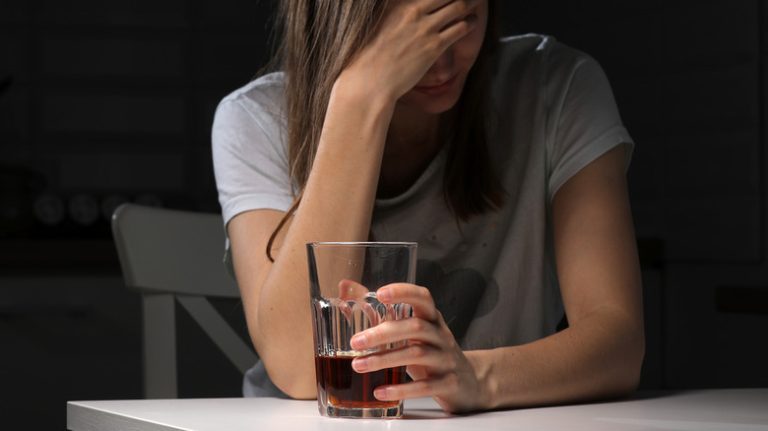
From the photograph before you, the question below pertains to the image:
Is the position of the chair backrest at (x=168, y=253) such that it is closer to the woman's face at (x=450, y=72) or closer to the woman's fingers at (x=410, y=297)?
the woman's face at (x=450, y=72)

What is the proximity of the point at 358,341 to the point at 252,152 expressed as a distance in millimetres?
602

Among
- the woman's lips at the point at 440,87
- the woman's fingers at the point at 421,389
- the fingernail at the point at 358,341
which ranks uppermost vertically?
the woman's lips at the point at 440,87

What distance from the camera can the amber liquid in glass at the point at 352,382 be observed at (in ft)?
2.66

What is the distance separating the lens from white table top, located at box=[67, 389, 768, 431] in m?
0.80

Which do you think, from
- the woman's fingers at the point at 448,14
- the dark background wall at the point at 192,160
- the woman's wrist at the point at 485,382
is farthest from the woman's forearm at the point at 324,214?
the dark background wall at the point at 192,160

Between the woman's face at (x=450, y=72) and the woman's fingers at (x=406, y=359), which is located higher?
the woman's face at (x=450, y=72)

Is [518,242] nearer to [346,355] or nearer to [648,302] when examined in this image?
[346,355]

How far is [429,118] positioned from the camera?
143cm

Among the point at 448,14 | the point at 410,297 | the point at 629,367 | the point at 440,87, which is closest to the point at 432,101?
the point at 440,87

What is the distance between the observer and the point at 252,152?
1.36 m

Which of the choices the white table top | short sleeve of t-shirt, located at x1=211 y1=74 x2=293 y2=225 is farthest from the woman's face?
the white table top

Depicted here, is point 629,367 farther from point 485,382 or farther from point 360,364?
point 360,364

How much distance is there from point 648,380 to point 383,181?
1.86 meters

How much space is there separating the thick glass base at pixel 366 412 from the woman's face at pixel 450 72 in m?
0.52
